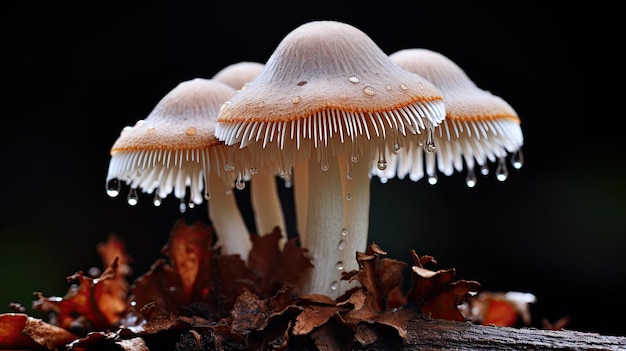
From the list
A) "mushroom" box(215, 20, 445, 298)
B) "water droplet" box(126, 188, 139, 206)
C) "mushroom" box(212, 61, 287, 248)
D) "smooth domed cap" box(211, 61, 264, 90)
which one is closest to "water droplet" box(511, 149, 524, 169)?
"mushroom" box(215, 20, 445, 298)

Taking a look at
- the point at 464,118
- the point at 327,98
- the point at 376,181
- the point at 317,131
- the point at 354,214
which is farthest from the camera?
the point at 376,181

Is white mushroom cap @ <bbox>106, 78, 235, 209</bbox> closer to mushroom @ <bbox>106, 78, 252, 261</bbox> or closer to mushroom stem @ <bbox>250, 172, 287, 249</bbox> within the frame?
mushroom @ <bbox>106, 78, 252, 261</bbox>

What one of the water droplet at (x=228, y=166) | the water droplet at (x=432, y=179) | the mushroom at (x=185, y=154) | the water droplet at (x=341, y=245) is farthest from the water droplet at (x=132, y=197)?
the water droplet at (x=432, y=179)

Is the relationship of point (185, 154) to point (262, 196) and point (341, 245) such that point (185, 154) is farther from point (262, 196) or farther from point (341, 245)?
point (341, 245)

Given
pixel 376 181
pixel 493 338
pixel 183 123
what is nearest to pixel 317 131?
pixel 183 123

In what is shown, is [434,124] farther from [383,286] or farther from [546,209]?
[546,209]

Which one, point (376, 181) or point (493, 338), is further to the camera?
point (376, 181)
